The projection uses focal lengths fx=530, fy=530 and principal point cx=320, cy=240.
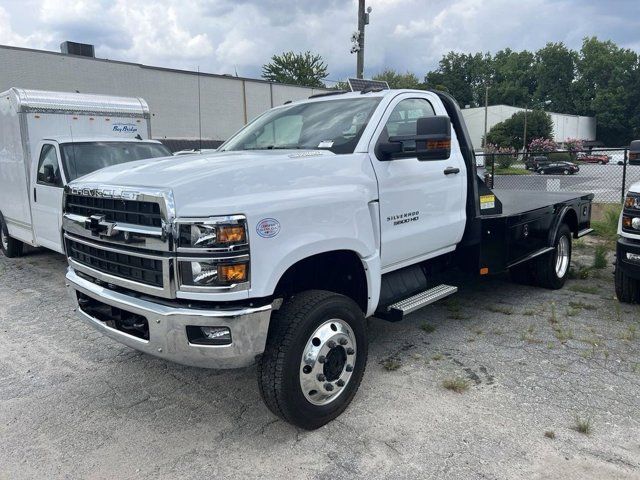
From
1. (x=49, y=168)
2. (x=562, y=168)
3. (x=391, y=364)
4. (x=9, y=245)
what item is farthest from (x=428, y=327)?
(x=562, y=168)

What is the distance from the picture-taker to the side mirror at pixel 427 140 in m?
3.74

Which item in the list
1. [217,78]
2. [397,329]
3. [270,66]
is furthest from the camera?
[270,66]

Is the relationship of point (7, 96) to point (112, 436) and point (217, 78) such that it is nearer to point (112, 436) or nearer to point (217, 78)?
point (112, 436)

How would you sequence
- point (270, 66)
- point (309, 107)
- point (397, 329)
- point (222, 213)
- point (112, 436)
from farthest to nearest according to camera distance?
point (270, 66)
point (397, 329)
point (309, 107)
point (112, 436)
point (222, 213)

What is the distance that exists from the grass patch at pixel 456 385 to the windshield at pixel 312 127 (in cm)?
185

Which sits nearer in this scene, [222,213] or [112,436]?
[222,213]

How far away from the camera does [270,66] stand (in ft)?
165

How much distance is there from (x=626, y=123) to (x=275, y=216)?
11021cm

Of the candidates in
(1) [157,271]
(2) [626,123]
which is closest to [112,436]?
(1) [157,271]

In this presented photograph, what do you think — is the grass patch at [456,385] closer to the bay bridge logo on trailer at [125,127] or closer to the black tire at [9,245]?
the black tire at [9,245]

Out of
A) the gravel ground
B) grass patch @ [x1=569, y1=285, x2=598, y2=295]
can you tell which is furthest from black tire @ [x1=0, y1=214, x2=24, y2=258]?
grass patch @ [x1=569, y1=285, x2=598, y2=295]

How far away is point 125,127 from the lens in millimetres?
9930

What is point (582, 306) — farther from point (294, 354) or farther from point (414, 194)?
point (294, 354)

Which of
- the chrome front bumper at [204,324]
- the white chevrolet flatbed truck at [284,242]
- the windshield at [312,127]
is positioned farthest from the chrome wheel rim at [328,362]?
the windshield at [312,127]
